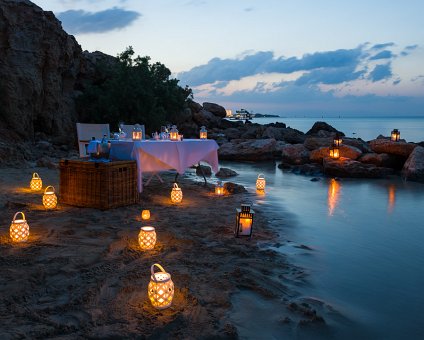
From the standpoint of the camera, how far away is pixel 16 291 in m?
2.78

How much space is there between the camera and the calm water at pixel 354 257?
2.61 m

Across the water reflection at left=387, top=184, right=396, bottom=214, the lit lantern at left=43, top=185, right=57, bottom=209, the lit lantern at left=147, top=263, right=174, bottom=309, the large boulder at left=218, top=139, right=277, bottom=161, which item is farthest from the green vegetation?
the lit lantern at left=147, top=263, right=174, bottom=309

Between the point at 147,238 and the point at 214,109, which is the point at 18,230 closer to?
the point at 147,238

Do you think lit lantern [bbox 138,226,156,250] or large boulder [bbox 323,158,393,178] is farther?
large boulder [bbox 323,158,393,178]

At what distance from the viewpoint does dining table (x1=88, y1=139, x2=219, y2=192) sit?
596 centimetres

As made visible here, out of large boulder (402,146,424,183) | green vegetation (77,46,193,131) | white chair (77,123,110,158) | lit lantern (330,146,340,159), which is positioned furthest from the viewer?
green vegetation (77,46,193,131)

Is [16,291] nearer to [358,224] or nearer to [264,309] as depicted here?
[264,309]

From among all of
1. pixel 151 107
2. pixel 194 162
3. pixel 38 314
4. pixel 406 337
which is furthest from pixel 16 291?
pixel 151 107

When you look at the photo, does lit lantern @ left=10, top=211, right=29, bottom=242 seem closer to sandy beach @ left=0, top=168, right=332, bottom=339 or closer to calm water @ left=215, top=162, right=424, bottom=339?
sandy beach @ left=0, top=168, right=332, bottom=339

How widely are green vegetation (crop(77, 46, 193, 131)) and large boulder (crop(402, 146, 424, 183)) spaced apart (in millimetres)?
10048

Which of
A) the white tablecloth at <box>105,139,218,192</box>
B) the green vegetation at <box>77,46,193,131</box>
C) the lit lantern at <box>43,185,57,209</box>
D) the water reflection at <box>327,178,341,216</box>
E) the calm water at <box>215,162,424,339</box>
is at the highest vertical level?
the green vegetation at <box>77,46,193,131</box>

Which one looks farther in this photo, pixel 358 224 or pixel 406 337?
pixel 358 224

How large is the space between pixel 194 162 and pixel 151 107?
404 inches

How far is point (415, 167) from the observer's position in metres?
10.8
